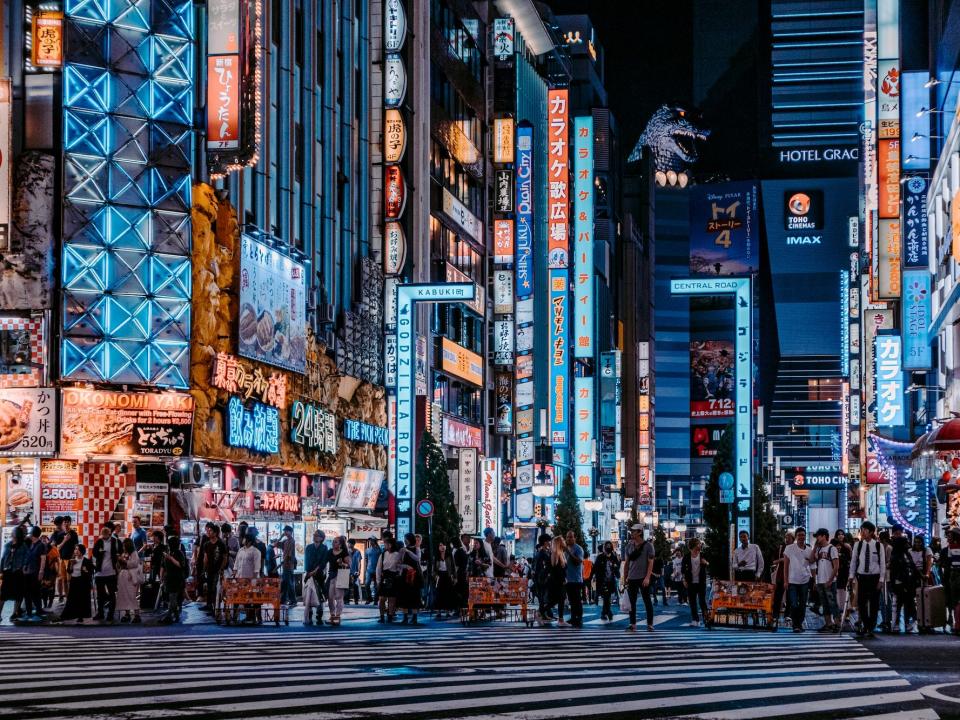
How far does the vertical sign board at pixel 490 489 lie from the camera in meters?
66.2

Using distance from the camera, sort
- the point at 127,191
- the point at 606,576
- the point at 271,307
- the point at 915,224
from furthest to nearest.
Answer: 1. the point at 915,224
2. the point at 271,307
3. the point at 127,191
4. the point at 606,576

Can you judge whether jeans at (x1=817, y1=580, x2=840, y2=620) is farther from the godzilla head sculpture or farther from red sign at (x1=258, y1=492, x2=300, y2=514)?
the godzilla head sculpture

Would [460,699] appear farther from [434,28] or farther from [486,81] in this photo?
[486,81]

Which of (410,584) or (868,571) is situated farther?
(410,584)

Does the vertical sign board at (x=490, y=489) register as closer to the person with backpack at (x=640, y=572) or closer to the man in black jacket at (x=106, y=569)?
the man in black jacket at (x=106, y=569)

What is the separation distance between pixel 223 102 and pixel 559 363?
43.1m

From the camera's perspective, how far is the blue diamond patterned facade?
116 feet

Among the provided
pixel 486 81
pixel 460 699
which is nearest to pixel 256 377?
pixel 460 699

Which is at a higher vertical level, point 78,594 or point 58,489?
point 58,489

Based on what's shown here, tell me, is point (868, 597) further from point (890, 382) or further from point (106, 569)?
point (890, 382)

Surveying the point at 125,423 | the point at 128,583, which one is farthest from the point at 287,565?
the point at 125,423

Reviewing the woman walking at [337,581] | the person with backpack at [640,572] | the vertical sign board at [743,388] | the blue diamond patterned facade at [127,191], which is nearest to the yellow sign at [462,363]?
the vertical sign board at [743,388]

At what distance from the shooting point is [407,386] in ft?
125

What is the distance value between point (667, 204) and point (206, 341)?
501 feet
